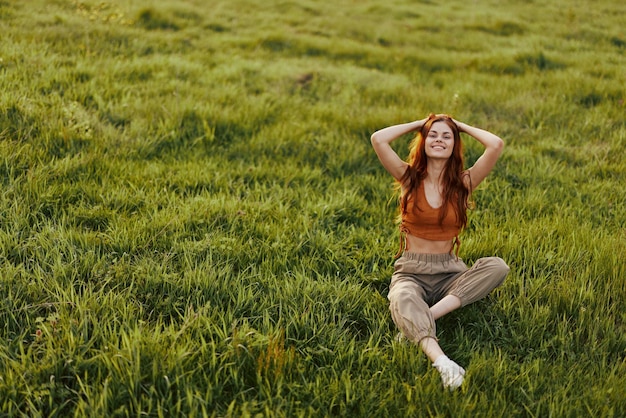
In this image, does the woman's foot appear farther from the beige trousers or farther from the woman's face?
the woman's face

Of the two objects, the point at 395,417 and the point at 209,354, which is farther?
the point at 209,354

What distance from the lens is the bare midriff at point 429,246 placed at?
3309mm

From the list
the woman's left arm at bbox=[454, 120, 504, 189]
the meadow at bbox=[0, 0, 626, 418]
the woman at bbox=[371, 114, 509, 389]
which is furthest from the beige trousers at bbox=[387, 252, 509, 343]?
the woman's left arm at bbox=[454, 120, 504, 189]

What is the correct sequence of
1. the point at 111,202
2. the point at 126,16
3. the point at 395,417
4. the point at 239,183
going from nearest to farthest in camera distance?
the point at 395,417 < the point at 111,202 < the point at 239,183 < the point at 126,16

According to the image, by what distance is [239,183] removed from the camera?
4.47m

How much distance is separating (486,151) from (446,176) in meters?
0.29

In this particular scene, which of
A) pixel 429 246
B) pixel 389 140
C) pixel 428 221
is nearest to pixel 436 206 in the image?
pixel 428 221

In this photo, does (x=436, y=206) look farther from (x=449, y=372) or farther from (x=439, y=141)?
(x=449, y=372)

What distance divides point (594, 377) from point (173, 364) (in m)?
2.02

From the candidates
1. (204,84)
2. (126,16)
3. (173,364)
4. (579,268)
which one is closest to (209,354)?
(173,364)

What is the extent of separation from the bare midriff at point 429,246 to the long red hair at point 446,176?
142 mm

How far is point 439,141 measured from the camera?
3.25 metres

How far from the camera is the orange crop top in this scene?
3.28 metres

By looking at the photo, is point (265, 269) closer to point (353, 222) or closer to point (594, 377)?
point (353, 222)
